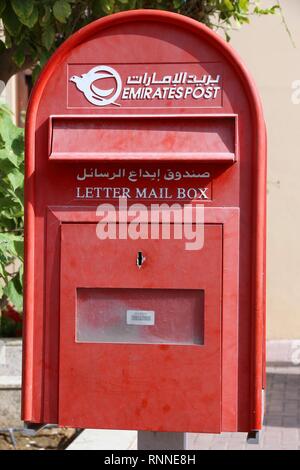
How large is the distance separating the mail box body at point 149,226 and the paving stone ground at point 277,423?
134 inches

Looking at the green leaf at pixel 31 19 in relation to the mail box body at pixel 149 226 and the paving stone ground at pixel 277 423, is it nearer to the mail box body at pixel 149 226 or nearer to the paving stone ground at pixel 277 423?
the mail box body at pixel 149 226

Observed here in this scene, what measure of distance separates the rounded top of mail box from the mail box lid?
0.05 metres

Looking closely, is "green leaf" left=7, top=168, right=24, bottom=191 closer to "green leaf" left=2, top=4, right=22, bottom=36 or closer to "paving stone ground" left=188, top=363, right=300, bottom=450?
"green leaf" left=2, top=4, right=22, bottom=36

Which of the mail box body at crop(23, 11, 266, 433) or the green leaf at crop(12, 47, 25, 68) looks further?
the green leaf at crop(12, 47, 25, 68)

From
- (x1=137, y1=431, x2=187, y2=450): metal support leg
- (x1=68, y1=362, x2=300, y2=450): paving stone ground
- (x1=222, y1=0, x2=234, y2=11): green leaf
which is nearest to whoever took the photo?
(x1=137, y1=431, x2=187, y2=450): metal support leg

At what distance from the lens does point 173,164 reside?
2926 millimetres

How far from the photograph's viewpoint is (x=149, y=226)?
9.61 feet

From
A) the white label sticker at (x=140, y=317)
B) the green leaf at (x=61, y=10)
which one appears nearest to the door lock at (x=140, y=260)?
the white label sticker at (x=140, y=317)

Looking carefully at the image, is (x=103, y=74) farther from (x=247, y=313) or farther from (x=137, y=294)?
(x=247, y=313)

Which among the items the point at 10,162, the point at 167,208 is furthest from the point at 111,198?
the point at 10,162

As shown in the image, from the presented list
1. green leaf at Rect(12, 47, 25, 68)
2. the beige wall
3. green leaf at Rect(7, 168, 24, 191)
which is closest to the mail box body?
green leaf at Rect(7, 168, 24, 191)

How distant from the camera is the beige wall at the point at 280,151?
32.3 feet

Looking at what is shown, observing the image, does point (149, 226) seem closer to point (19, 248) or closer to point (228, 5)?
point (19, 248)

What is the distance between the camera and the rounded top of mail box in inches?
114
